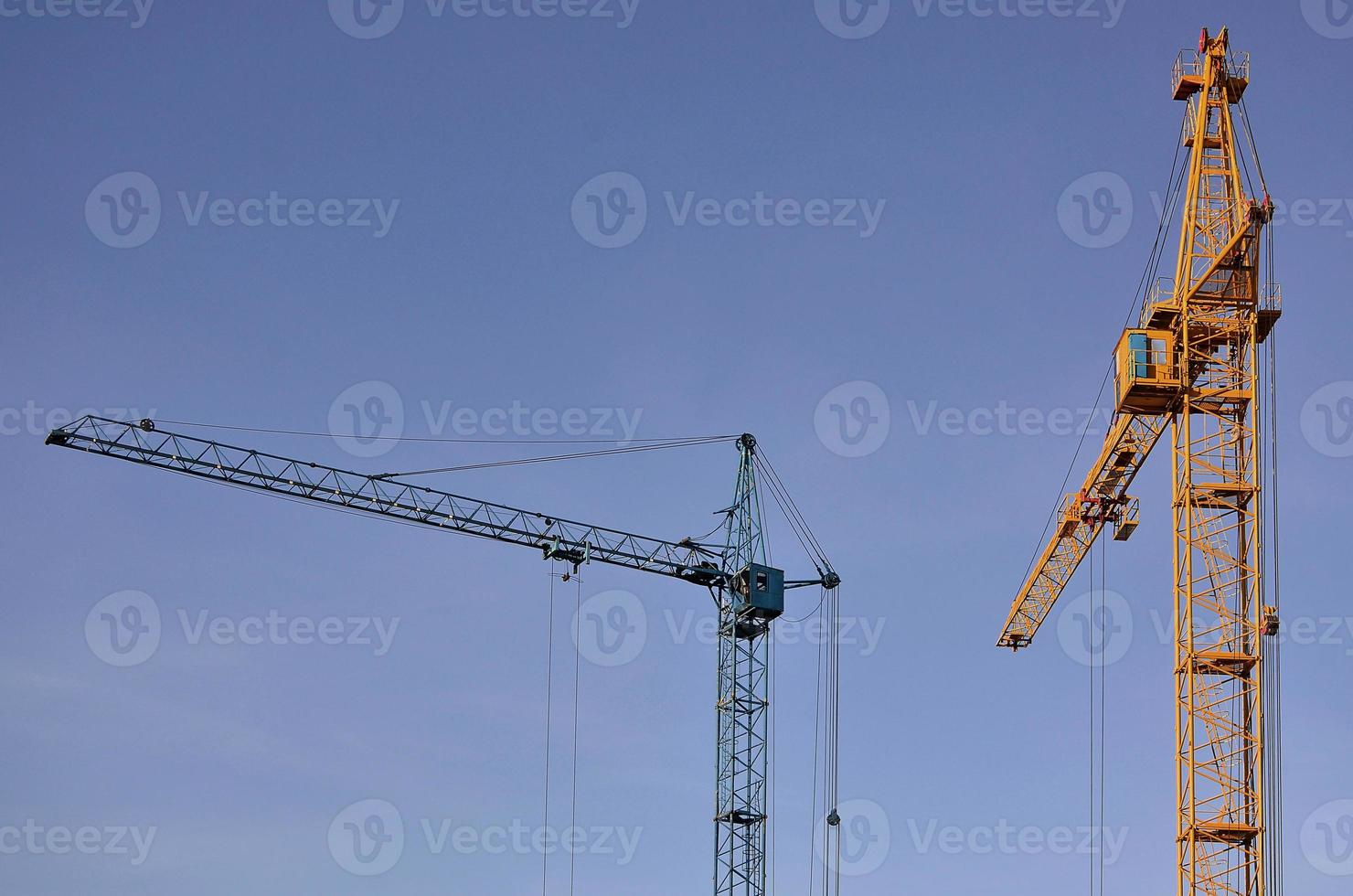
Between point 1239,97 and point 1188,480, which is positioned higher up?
point 1239,97

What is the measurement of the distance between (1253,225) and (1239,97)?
7.43 m

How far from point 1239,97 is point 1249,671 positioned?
24.0 m

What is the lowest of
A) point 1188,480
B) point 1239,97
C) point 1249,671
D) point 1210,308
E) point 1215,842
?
point 1215,842

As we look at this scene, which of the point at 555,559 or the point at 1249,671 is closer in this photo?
the point at 1249,671

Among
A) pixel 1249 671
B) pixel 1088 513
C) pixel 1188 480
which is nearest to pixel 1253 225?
pixel 1188 480

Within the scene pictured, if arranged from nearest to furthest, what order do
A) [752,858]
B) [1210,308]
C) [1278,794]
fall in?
[1278,794], [1210,308], [752,858]

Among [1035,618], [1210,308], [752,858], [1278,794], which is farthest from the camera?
[1035,618]

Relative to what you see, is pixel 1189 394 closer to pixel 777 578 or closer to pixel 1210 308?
pixel 1210 308

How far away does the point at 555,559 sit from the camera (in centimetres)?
10394

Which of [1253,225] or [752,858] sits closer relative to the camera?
[1253,225]

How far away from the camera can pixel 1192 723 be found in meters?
78.9

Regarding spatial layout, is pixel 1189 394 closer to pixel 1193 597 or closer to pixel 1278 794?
pixel 1193 597

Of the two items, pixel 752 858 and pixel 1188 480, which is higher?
pixel 1188 480

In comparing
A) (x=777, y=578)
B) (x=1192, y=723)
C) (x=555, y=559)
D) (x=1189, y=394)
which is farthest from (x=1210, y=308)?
(x=555, y=559)
